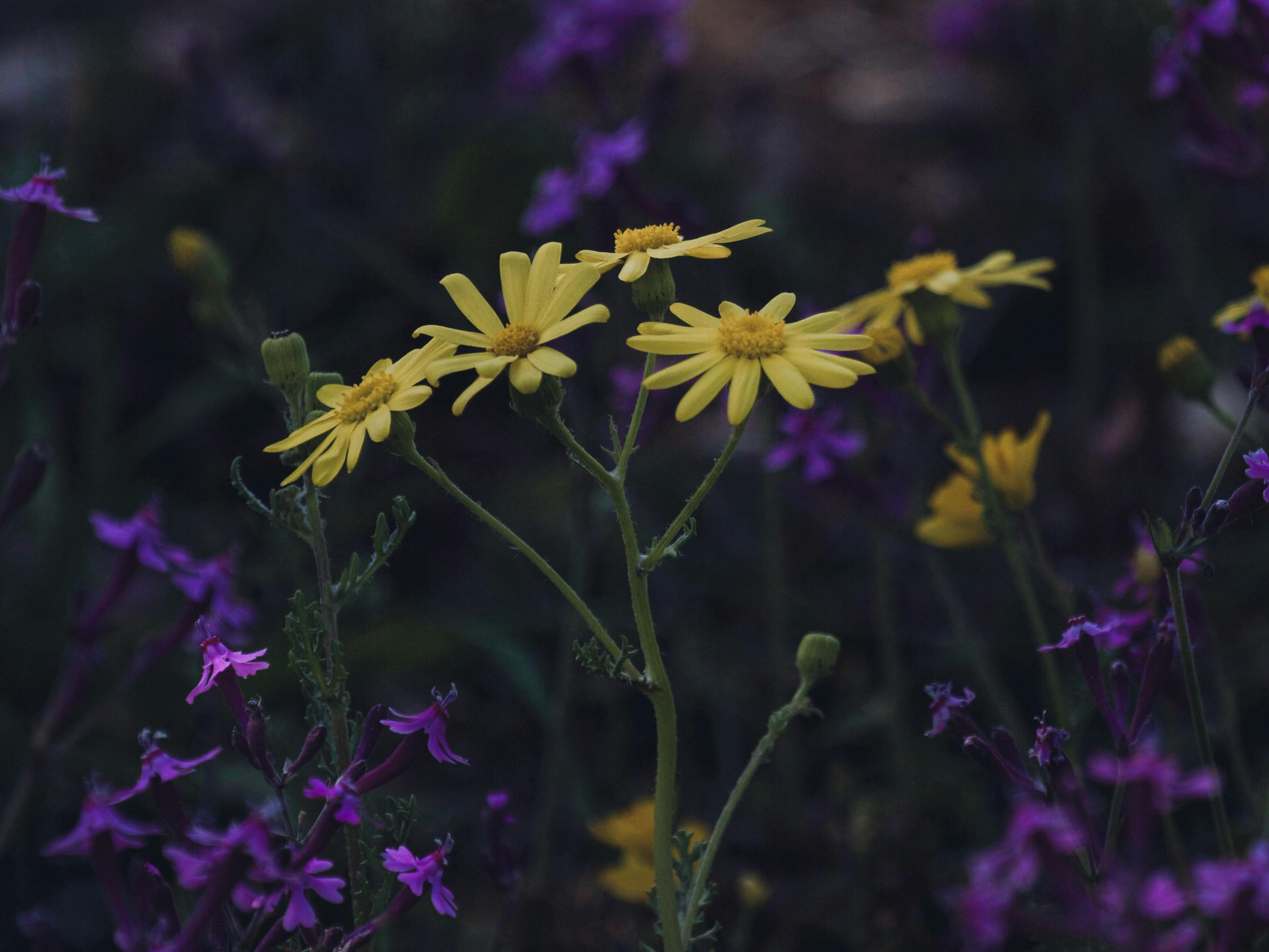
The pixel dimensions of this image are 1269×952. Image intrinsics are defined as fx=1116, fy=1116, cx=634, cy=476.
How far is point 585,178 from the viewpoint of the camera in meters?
2.05

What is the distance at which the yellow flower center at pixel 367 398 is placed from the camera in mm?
1073

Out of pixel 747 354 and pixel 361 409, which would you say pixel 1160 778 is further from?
pixel 361 409

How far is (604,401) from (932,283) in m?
Answer: 0.92

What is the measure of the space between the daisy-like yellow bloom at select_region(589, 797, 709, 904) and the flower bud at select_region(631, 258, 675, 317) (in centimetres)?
102

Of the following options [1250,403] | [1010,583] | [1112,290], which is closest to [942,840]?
[1010,583]

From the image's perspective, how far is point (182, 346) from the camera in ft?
12.5

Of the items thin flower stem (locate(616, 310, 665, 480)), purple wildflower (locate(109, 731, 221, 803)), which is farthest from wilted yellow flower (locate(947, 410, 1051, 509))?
purple wildflower (locate(109, 731, 221, 803))

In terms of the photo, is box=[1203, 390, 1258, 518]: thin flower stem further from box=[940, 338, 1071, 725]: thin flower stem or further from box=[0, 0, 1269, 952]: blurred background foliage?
box=[0, 0, 1269, 952]: blurred background foliage

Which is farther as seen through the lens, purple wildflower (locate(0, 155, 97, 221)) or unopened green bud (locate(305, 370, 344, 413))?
purple wildflower (locate(0, 155, 97, 221))

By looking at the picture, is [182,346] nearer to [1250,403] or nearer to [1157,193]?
[1157,193]

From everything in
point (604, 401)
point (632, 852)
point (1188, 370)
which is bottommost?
point (632, 852)

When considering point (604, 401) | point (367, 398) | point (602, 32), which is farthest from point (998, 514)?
point (602, 32)

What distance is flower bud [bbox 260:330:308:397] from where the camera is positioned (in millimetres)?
1146

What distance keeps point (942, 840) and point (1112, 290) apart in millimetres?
2385
